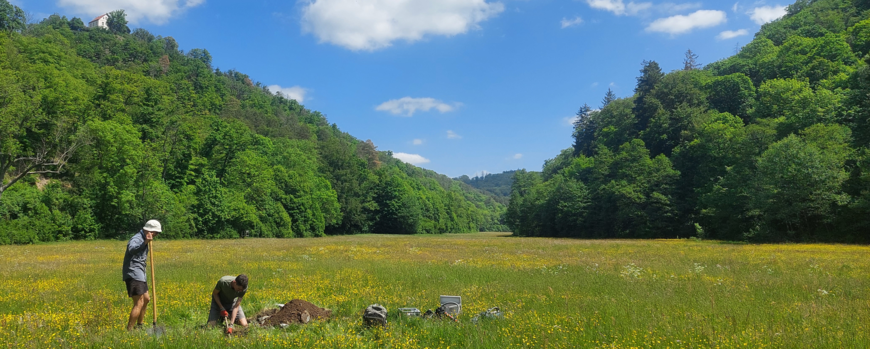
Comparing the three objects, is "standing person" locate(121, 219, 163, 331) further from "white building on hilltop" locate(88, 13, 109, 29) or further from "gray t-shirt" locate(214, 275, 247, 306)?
"white building on hilltop" locate(88, 13, 109, 29)

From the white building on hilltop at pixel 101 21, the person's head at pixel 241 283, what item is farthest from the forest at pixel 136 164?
the white building on hilltop at pixel 101 21

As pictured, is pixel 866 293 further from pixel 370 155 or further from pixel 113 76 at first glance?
pixel 370 155

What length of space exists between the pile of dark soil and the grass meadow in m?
0.43

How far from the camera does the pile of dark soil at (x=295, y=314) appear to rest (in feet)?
28.0

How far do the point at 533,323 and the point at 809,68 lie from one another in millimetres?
76454

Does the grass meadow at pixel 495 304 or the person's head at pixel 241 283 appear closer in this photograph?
the grass meadow at pixel 495 304

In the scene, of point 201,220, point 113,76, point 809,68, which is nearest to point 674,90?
point 809,68

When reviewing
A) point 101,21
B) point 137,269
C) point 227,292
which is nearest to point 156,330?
point 137,269

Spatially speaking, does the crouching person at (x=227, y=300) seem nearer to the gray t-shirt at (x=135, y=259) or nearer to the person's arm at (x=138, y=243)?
the gray t-shirt at (x=135, y=259)

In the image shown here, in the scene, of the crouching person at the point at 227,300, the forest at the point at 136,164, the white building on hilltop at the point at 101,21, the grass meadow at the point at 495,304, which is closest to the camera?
the grass meadow at the point at 495,304

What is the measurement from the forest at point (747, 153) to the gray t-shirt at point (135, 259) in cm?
4273

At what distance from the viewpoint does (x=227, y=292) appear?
8.14m

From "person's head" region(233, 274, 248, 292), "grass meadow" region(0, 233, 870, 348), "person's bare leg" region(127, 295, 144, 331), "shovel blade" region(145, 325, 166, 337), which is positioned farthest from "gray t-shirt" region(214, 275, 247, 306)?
"person's bare leg" region(127, 295, 144, 331)

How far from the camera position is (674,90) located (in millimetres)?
72625
